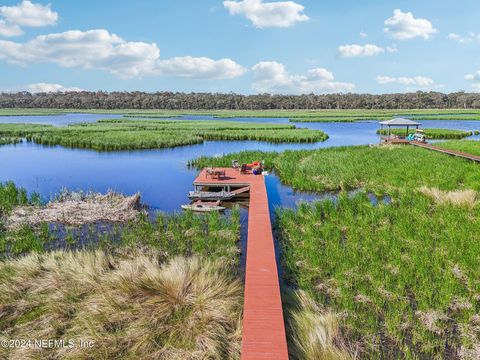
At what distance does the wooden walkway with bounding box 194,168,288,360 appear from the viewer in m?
5.92

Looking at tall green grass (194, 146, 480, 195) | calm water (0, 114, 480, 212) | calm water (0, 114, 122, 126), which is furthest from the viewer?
calm water (0, 114, 122, 126)

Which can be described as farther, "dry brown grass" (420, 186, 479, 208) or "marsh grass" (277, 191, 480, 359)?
"dry brown grass" (420, 186, 479, 208)

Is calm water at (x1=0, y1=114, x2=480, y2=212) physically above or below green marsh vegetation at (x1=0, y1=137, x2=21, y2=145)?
below

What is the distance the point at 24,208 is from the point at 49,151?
84.8 feet

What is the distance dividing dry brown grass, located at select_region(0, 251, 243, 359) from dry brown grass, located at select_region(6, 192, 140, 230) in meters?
4.94

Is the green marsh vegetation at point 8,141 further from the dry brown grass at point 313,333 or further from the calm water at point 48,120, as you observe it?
the dry brown grass at point 313,333

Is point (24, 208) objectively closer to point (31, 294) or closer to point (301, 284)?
point (31, 294)

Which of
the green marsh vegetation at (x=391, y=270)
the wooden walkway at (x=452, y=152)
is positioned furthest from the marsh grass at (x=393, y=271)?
the wooden walkway at (x=452, y=152)

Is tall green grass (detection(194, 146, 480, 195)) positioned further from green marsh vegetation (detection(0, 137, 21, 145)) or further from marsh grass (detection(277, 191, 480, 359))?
green marsh vegetation (detection(0, 137, 21, 145))

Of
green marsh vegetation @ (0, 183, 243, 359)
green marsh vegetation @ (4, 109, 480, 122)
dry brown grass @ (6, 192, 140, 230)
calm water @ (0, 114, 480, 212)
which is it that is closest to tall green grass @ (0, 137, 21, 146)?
calm water @ (0, 114, 480, 212)

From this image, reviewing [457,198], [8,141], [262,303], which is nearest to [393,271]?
[262,303]

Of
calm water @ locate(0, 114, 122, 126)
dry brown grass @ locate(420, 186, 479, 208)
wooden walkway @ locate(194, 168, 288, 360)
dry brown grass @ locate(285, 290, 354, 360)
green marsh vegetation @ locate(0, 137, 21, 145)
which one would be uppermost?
calm water @ locate(0, 114, 122, 126)

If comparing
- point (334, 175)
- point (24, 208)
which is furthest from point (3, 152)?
point (334, 175)

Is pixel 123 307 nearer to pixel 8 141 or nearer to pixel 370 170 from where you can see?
pixel 370 170
